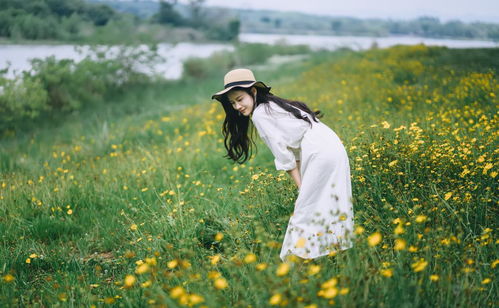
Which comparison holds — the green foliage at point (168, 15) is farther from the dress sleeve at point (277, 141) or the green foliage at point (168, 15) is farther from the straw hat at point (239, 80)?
the dress sleeve at point (277, 141)

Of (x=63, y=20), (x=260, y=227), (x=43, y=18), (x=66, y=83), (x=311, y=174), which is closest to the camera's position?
(x=260, y=227)

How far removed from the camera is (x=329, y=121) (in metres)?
5.70

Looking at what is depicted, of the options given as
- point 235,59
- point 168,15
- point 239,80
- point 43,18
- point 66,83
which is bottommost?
point 66,83

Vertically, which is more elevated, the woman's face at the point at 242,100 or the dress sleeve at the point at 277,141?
the woman's face at the point at 242,100

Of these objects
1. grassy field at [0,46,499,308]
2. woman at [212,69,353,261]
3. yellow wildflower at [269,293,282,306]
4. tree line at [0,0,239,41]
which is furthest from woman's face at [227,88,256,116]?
tree line at [0,0,239,41]

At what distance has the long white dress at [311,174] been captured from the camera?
7.40 ft

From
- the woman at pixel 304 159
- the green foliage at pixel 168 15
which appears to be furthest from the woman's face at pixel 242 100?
the green foliage at pixel 168 15

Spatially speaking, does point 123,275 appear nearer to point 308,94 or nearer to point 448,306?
point 448,306

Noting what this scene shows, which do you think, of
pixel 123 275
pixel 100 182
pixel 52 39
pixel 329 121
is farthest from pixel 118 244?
pixel 52 39

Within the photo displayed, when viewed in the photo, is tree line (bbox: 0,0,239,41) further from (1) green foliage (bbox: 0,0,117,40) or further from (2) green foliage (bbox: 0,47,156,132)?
(2) green foliage (bbox: 0,47,156,132)

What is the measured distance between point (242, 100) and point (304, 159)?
61 centimetres

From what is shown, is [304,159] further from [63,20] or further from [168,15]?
[168,15]

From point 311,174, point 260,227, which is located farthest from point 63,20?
point 260,227

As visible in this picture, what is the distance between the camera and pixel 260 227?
1975mm
